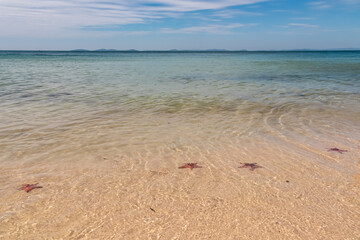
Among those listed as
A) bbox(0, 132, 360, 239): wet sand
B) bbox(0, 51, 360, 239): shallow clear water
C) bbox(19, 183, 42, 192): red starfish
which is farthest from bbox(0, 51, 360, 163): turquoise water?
bbox(19, 183, 42, 192): red starfish

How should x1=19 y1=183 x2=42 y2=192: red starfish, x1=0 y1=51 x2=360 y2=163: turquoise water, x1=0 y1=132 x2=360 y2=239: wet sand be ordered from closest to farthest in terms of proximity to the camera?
1. x1=0 y1=132 x2=360 y2=239: wet sand
2. x1=19 y1=183 x2=42 y2=192: red starfish
3. x1=0 y1=51 x2=360 y2=163: turquoise water

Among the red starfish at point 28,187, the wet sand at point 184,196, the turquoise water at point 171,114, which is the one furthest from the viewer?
the turquoise water at point 171,114

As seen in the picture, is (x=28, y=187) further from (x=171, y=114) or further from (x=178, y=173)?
(x=171, y=114)

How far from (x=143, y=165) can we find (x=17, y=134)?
397 centimetres

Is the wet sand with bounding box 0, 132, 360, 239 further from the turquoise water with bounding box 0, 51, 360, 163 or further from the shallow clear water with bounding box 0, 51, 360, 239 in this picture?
the turquoise water with bounding box 0, 51, 360, 163

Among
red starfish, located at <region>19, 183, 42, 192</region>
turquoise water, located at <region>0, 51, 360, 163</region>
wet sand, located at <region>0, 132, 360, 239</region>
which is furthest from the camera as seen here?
turquoise water, located at <region>0, 51, 360, 163</region>

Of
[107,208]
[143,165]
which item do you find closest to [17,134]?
[143,165]

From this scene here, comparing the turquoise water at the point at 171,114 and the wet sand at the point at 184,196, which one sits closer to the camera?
the wet sand at the point at 184,196

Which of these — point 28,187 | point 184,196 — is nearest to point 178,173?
point 184,196

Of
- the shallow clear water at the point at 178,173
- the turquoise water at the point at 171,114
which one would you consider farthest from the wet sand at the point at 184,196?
the turquoise water at the point at 171,114

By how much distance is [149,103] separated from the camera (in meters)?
11.7

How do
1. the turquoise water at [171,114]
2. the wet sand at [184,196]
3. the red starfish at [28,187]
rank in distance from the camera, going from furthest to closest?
the turquoise water at [171,114] < the red starfish at [28,187] < the wet sand at [184,196]

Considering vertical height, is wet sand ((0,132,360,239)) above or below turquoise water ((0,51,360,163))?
above

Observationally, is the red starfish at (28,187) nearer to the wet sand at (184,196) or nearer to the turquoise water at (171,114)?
the wet sand at (184,196)
